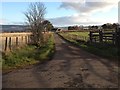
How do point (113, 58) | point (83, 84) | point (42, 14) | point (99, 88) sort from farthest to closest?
point (42, 14), point (113, 58), point (83, 84), point (99, 88)

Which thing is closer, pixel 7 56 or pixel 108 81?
pixel 108 81

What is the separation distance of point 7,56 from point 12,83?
266 inches

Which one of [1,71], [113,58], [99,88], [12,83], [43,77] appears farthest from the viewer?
[113,58]

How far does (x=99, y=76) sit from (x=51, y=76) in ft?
6.26

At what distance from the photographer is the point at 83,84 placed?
841 centimetres

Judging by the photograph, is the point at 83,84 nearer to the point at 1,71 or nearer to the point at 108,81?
the point at 108,81

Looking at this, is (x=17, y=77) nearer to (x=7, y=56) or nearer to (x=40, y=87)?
(x=40, y=87)

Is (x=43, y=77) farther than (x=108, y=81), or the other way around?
(x=43, y=77)

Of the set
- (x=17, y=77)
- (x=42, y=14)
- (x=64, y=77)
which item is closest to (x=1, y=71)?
(x=17, y=77)

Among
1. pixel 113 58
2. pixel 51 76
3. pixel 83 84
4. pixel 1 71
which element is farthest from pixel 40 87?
pixel 113 58

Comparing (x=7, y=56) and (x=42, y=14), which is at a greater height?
(x=42, y=14)

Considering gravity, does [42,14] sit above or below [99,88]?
above

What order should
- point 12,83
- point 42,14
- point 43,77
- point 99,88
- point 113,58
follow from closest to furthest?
point 99,88 < point 12,83 < point 43,77 < point 113,58 < point 42,14

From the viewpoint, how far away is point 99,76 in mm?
9828
